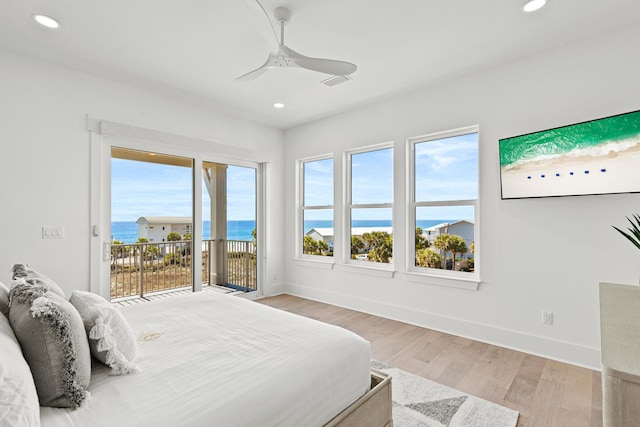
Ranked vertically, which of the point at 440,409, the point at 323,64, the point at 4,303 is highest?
the point at 323,64

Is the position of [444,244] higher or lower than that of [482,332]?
higher

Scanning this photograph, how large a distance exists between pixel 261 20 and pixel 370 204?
8.84 feet

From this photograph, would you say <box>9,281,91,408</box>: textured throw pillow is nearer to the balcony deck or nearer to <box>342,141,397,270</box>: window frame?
the balcony deck

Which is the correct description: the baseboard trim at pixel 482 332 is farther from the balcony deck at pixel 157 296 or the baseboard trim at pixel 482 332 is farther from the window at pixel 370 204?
the balcony deck at pixel 157 296

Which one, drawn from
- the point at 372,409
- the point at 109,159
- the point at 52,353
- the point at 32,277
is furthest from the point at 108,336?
the point at 109,159

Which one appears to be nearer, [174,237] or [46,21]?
[46,21]

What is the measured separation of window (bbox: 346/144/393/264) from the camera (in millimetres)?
4043

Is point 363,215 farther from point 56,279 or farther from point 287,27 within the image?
point 56,279

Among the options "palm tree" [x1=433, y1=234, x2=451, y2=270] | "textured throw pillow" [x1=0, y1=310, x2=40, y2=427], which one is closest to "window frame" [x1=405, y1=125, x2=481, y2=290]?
"palm tree" [x1=433, y1=234, x2=451, y2=270]

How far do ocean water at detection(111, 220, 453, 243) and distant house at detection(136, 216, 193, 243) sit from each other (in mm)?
93

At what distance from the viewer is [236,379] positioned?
4.08ft

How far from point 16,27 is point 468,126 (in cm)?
404

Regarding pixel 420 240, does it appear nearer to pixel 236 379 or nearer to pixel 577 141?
pixel 577 141

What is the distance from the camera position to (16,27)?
2.42 metres
